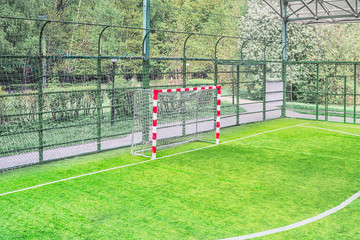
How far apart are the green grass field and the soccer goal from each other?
68cm

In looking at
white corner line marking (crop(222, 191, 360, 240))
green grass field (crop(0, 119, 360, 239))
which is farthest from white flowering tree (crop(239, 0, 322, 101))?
white corner line marking (crop(222, 191, 360, 240))

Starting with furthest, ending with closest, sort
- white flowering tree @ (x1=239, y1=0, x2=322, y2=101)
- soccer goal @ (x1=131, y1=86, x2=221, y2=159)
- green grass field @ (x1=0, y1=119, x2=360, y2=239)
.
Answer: white flowering tree @ (x1=239, y1=0, x2=322, y2=101)
soccer goal @ (x1=131, y1=86, x2=221, y2=159)
green grass field @ (x1=0, y1=119, x2=360, y2=239)

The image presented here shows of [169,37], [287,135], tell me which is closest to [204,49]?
[169,37]

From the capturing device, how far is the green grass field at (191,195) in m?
5.41

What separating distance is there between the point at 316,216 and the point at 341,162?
3.71 m

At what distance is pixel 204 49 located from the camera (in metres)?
30.1

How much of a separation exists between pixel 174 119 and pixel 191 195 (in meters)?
4.92

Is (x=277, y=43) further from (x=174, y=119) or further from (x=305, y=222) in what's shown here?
(x=305, y=222)

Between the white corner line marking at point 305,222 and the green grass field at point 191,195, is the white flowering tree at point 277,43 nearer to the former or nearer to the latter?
the green grass field at point 191,195

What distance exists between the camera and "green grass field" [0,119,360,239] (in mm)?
5406

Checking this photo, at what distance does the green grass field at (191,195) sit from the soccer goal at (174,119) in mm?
685

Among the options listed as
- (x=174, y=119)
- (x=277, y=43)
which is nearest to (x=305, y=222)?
(x=174, y=119)

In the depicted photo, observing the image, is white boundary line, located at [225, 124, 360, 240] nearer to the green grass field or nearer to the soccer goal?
the green grass field

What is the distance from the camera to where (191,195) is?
6.83m
